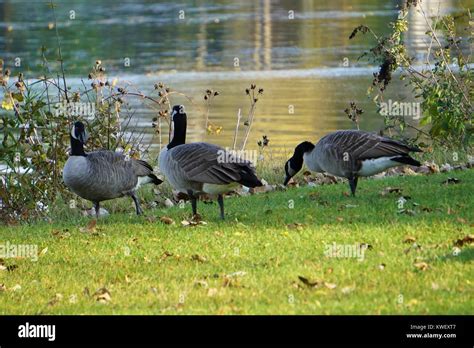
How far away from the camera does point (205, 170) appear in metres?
12.1

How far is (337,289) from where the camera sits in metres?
8.77

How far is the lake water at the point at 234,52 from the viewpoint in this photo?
2778 cm

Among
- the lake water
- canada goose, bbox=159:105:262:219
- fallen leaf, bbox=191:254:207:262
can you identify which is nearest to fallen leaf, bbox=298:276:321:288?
fallen leaf, bbox=191:254:207:262

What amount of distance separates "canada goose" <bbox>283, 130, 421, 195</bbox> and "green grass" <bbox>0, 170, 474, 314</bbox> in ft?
1.38

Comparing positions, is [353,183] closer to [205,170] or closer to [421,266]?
[205,170]

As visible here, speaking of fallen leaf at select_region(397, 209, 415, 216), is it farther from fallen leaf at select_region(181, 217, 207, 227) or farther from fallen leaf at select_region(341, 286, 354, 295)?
fallen leaf at select_region(341, 286, 354, 295)

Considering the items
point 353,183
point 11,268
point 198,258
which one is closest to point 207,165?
point 198,258

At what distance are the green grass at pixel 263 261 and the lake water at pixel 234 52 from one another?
6017 mm

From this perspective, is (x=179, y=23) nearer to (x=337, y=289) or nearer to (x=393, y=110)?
(x=393, y=110)

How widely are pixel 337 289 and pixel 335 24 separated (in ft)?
143

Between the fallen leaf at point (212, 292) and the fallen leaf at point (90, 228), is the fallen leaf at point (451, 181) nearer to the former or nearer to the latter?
the fallen leaf at point (90, 228)

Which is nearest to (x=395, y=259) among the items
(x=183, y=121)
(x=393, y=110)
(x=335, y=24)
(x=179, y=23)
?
(x=183, y=121)

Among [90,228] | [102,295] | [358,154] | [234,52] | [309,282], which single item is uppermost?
[358,154]

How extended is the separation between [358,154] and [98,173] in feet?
11.4
